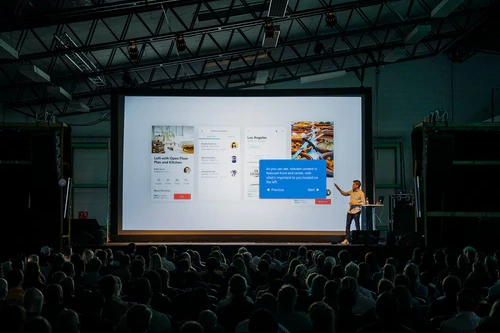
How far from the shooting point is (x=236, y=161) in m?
14.1

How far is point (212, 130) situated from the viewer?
558 inches

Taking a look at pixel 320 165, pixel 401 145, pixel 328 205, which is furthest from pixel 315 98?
pixel 401 145

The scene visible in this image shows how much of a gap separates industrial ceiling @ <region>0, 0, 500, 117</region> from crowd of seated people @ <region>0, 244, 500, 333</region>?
7.10 meters

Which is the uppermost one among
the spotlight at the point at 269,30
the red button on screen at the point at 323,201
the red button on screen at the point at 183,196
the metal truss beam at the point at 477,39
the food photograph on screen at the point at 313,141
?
the metal truss beam at the point at 477,39

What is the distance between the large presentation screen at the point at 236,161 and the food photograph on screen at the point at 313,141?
0.02 metres

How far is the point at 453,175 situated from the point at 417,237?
161 cm

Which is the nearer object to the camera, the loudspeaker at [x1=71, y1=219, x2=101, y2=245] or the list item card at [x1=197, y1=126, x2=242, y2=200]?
the list item card at [x1=197, y1=126, x2=242, y2=200]

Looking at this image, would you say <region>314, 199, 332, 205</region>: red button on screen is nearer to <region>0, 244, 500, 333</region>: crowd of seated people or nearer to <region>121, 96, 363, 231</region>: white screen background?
<region>121, 96, 363, 231</region>: white screen background

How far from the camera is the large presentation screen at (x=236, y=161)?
14.0 metres

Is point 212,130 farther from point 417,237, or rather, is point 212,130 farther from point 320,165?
point 417,237

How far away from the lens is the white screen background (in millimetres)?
14047

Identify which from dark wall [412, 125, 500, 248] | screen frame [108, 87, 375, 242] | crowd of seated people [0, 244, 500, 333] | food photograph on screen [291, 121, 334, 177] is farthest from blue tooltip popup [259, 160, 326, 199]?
crowd of seated people [0, 244, 500, 333]

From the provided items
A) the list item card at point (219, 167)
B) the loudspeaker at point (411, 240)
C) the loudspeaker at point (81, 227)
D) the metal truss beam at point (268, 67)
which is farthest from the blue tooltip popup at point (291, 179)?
the metal truss beam at point (268, 67)

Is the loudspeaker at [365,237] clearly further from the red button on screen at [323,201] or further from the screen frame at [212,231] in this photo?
the red button on screen at [323,201]
